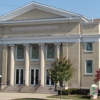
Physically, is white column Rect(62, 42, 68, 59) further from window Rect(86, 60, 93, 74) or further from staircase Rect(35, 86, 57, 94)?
staircase Rect(35, 86, 57, 94)

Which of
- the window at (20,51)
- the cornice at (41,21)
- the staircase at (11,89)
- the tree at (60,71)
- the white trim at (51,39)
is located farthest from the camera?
the window at (20,51)

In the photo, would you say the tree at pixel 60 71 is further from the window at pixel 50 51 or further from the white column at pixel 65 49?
the window at pixel 50 51

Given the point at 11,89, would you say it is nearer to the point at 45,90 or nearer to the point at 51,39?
the point at 45,90

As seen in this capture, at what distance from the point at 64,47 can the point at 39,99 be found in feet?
42.6

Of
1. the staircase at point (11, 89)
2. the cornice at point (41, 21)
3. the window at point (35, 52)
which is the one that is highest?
the cornice at point (41, 21)

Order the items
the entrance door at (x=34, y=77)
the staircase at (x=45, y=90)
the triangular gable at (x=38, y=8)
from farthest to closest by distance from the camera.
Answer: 1. the entrance door at (x=34, y=77)
2. the triangular gable at (x=38, y=8)
3. the staircase at (x=45, y=90)

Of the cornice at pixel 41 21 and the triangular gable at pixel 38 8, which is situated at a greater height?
the triangular gable at pixel 38 8

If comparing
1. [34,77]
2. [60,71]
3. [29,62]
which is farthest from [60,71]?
[29,62]

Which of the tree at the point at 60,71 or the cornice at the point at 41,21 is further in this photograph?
the cornice at the point at 41,21

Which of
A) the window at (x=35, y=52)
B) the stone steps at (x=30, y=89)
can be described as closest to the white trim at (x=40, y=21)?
the window at (x=35, y=52)

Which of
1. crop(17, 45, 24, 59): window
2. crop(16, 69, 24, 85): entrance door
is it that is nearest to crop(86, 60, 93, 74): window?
crop(16, 69, 24, 85): entrance door

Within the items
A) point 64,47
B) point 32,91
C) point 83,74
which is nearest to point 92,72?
point 83,74

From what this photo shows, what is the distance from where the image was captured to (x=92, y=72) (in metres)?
43.3

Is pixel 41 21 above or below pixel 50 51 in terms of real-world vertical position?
above
